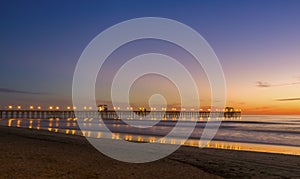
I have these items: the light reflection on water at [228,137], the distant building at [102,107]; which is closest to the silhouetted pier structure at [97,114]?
the distant building at [102,107]

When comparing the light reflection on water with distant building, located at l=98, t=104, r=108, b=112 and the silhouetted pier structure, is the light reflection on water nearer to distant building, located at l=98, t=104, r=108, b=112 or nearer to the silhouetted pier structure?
the silhouetted pier structure

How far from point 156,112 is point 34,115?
6463cm

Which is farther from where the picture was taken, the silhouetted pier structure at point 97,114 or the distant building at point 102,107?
the distant building at point 102,107

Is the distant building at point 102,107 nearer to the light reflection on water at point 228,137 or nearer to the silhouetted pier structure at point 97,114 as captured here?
the silhouetted pier structure at point 97,114

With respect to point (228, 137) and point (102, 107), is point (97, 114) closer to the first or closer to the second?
point (102, 107)

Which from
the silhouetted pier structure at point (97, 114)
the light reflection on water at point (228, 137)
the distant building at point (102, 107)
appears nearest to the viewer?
the light reflection on water at point (228, 137)

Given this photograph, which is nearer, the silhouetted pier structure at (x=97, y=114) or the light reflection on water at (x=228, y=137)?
the light reflection on water at (x=228, y=137)

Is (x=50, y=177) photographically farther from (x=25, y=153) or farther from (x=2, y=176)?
(x=25, y=153)

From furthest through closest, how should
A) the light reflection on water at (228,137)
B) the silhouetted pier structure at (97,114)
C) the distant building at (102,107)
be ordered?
the distant building at (102,107), the silhouetted pier structure at (97,114), the light reflection on water at (228,137)

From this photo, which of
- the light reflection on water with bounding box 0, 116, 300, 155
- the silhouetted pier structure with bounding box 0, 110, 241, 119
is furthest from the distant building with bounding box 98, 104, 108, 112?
the light reflection on water with bounding box 0, 116, 300, 155

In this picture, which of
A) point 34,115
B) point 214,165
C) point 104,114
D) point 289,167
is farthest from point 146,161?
point 104,114

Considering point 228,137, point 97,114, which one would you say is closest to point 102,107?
point 97,114

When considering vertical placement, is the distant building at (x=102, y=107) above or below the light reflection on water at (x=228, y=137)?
above

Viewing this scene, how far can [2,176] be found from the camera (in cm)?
628
